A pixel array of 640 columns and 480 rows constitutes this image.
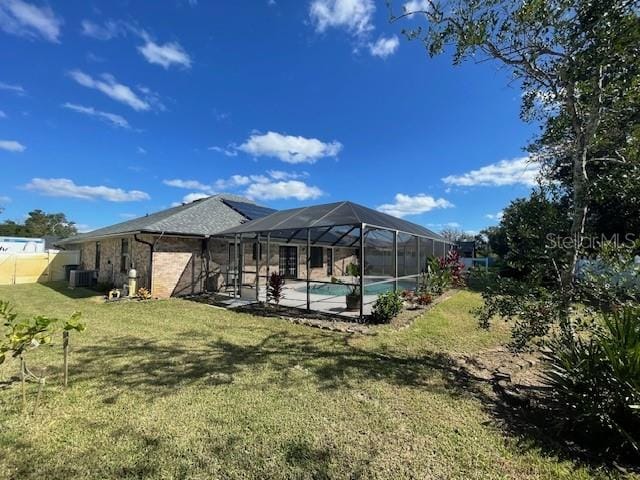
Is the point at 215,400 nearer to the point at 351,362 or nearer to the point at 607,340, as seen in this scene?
the point at 351,362

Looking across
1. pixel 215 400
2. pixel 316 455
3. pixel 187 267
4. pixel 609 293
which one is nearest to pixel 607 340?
pixel 609 293

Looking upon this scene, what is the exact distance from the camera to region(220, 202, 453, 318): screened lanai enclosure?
29.2ft

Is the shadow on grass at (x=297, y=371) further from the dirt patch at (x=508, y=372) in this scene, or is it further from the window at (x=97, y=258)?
the window at (x=97, y=258)

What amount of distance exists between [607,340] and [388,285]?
8720mm

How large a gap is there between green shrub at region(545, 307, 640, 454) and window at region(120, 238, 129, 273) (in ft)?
49.8

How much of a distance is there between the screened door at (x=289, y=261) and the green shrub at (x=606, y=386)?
1370 centimetres

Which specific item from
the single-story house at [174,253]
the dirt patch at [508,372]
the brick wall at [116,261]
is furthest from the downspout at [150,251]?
the dirt patch at [508,372]

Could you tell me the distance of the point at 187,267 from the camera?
12.3 meters

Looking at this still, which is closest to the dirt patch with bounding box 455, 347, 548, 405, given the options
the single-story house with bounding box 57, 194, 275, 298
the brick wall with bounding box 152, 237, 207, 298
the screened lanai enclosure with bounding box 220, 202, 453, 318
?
the screened lanai enclosure with bounding box 220, 202, 453, 318

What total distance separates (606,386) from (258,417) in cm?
363

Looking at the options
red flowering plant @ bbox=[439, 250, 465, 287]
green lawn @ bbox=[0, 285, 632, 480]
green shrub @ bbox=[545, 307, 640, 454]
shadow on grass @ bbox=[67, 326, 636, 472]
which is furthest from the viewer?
red flowering plant @ bbox=[439, 250, 465, 287]

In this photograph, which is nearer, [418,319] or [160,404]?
[160,404]

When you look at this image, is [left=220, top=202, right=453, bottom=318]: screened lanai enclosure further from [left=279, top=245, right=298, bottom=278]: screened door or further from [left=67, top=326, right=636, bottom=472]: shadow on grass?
[left=67, top=326, right=636, bottom=472]: shadow on grass

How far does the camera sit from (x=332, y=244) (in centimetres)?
1667
